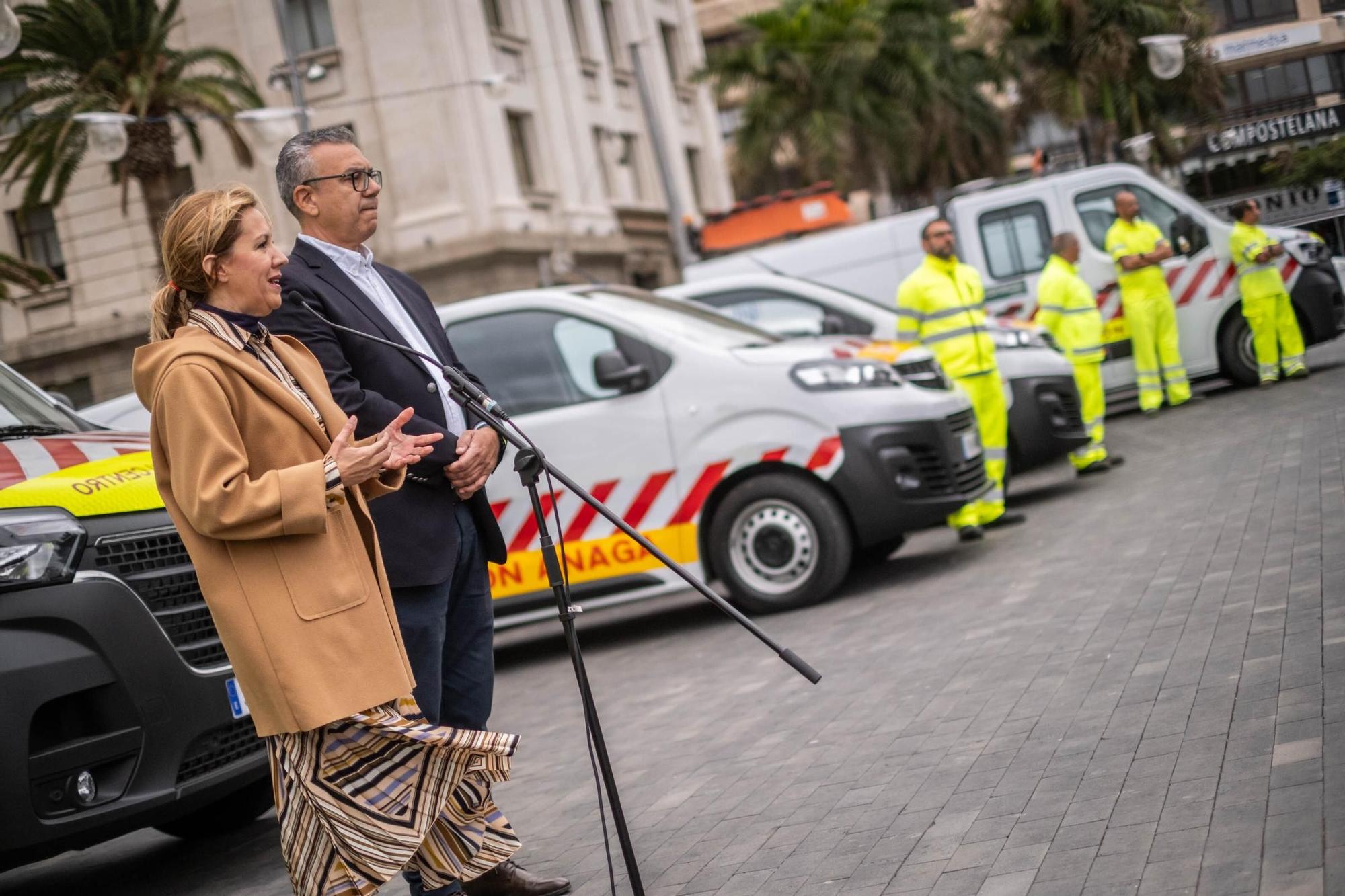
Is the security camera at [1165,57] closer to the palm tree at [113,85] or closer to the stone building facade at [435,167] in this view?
the stone building facade at [435,167]

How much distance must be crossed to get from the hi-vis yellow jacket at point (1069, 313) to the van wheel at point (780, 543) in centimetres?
491

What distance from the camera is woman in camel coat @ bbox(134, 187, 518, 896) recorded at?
11.7 feet

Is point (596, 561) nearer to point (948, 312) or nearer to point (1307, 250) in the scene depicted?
point (948, 312)

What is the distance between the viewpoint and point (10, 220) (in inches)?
1404

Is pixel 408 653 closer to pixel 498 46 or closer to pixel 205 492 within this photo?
pixel 205 492

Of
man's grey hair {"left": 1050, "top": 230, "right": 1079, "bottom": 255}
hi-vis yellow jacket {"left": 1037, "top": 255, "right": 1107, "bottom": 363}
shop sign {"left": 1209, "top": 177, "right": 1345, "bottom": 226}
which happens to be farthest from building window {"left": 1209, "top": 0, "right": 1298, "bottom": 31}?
hi-vis yellow jacket {"left": 1037, "top": 255, "right": 1107, "bottom": 363}

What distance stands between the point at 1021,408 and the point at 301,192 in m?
7.82

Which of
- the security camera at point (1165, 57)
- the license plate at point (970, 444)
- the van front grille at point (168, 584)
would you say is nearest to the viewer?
the van front grille at point (168, 584)

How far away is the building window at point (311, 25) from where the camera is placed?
33.3 m

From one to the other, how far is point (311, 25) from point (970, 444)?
27.3 m

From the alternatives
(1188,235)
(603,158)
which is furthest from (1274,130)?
(603,158)

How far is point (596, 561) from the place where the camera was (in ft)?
28.3

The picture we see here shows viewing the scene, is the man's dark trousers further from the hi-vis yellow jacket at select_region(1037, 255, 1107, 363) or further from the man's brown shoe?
the hi-vis yellow jacket at select_region(1037, 255, 1107, 363)

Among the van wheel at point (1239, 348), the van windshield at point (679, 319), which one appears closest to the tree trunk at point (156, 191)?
the van wheel at point (1239, 348)
